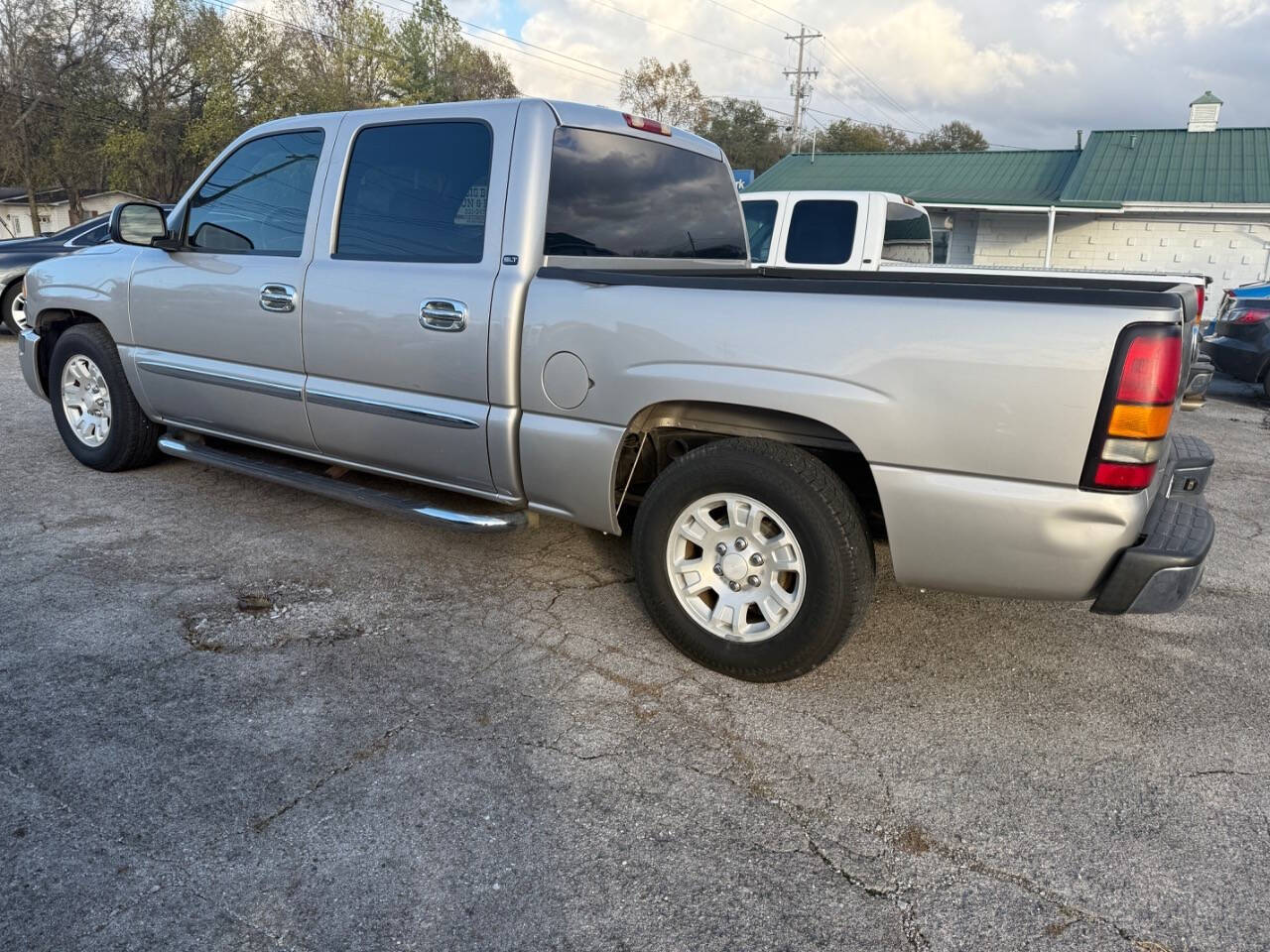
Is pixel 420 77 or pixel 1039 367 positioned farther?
pixel 420 77

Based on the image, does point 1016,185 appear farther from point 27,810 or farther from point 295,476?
point 27,810

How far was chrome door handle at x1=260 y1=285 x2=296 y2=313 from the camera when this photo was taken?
13.4ft

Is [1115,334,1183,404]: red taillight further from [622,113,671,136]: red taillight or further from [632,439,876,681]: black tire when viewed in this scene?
[622,113,671,136]: red taillight

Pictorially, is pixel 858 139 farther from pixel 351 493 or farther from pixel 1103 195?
pixel 351 493

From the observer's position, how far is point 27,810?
2.49 m

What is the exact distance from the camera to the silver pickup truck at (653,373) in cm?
264

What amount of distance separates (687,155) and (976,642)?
8.27ft

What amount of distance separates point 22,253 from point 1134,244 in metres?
19.7

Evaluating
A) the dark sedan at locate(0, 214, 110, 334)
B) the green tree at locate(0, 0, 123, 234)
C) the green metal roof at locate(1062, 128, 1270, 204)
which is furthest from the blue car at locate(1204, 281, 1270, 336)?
the green tree at locate(0, 0, 123, 234)

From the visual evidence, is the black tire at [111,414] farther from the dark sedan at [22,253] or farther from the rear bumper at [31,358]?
the dark sedan at [22,253]

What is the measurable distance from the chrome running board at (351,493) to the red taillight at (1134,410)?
2.11m

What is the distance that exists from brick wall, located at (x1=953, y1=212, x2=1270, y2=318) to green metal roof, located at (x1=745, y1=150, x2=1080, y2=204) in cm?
71

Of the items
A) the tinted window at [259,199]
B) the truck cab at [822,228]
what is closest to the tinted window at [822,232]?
the truck cab at [822,228]

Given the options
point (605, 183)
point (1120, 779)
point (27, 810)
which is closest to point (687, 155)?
point (605, 183)
